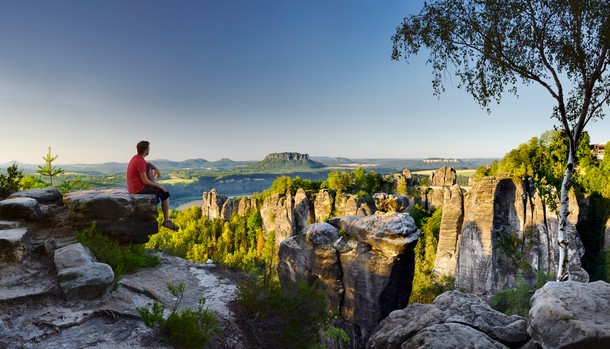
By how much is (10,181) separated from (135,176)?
5.66 meters

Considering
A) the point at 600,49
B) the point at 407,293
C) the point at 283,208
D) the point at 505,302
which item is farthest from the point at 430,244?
the point at 600,49

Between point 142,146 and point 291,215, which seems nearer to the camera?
point 142,146

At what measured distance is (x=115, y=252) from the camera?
9211 millimetres

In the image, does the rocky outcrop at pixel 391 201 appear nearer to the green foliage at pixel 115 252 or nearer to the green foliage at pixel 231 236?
the green foliage at pixel 115 252

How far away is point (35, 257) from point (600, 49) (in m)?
19.8

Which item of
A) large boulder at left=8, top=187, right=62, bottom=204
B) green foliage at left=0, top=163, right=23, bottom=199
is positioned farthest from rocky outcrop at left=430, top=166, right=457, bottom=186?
green foliage at left=0, top=163, right=23, bottom=199

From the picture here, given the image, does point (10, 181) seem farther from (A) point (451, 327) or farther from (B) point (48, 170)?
(A) point (451, 327)

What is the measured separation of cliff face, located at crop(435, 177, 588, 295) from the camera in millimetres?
37406

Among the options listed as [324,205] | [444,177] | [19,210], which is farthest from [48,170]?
[444,177]

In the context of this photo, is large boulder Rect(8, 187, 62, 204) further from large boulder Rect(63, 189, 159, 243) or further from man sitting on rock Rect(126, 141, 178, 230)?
man sitting on rock Rect(126, 141, 178, 230)

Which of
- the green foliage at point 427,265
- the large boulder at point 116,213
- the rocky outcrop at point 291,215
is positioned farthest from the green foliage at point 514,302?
the rocky outcrop at point 291,215

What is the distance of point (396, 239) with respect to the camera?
44.8ft

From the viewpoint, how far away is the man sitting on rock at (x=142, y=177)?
10.7 m

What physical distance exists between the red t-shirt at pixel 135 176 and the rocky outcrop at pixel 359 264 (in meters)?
7.34
